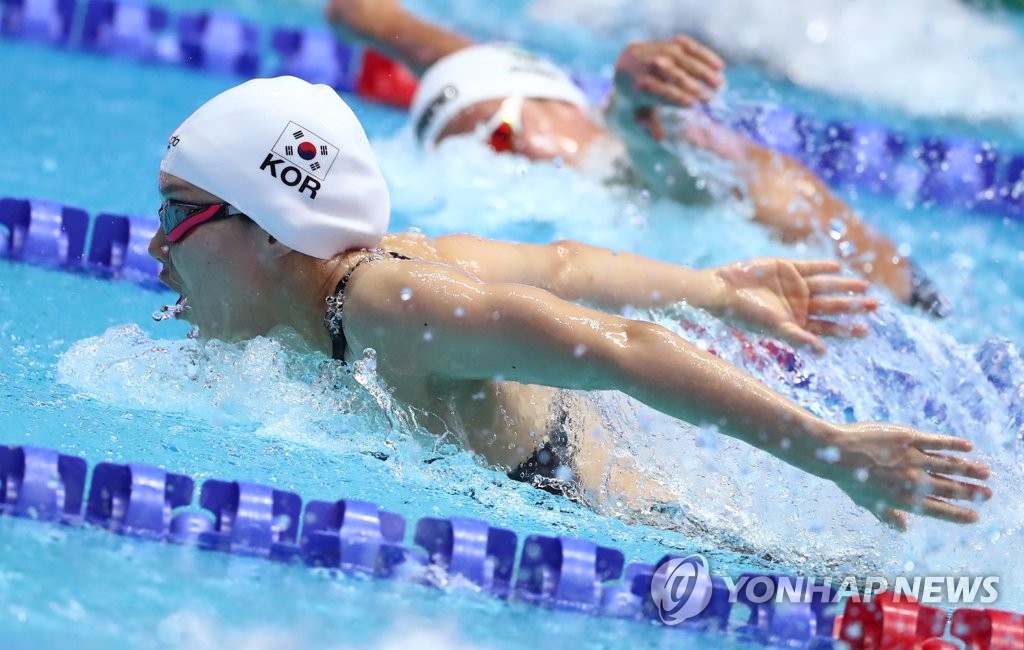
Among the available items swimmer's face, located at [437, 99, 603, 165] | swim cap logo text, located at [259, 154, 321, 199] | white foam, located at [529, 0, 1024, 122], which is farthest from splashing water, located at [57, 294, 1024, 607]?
white foam, located at [529, 0, 1024, 122]

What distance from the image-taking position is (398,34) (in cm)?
445

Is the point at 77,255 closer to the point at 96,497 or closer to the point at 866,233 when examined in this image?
the point at 96,497

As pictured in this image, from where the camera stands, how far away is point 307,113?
215 cm

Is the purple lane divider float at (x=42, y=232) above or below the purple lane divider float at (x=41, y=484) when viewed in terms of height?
above

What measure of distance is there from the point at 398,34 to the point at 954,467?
9.74ft

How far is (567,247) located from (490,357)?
61 cm

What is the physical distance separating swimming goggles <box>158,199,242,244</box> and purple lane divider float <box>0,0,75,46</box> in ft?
9.75

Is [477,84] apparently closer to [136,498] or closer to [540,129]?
[540,129]

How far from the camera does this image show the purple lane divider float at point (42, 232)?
132 inches

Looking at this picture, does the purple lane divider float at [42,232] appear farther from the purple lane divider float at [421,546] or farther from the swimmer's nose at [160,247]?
the swimmer's nose at [160,247]

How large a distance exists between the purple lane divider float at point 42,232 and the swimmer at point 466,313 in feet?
4.19

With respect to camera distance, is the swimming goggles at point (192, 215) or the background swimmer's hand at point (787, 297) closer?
the swimming goggles at point (192, 215)

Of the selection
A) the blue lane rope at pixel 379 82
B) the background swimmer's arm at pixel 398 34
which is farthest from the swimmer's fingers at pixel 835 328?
the background swimmer's arm at pixel 398 34

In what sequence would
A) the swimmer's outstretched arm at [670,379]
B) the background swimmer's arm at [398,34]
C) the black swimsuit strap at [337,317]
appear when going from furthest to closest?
the background swimmer's arm at [398,34]
the black swimsuit strap at [337,317]
the swimmer's outstretched arm at [670,379]
